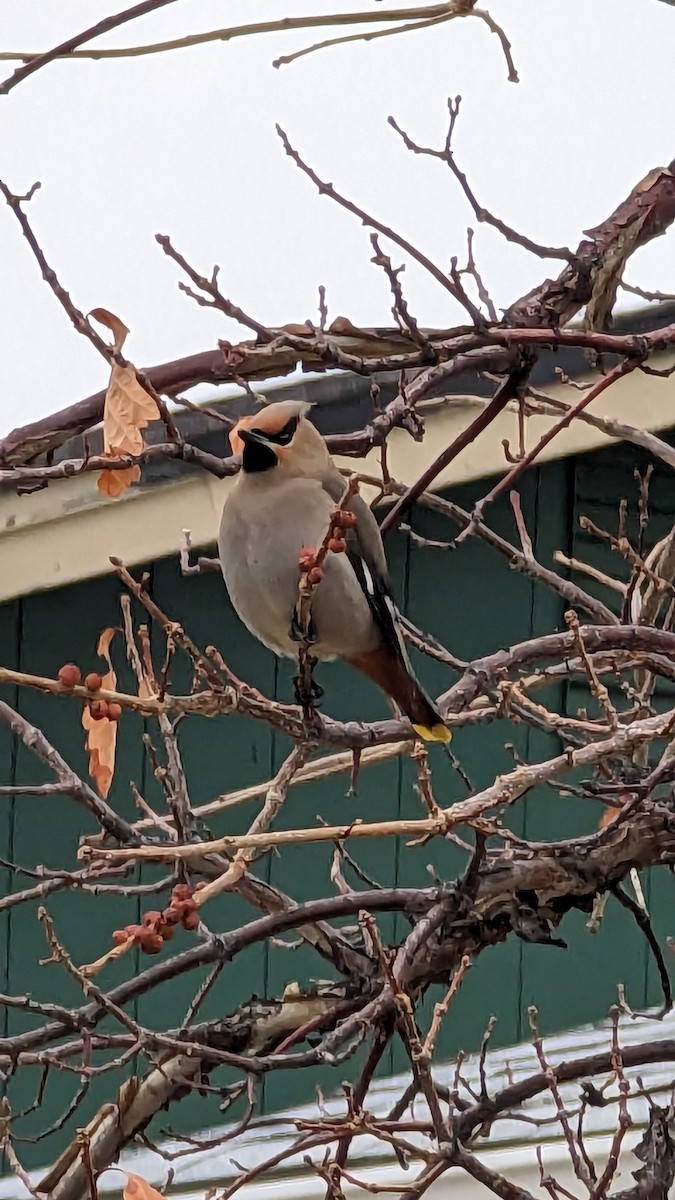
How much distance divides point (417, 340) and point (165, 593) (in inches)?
91.9

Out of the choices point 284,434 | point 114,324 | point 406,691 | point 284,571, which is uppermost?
point 284,434

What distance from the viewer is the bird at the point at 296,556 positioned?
2125 millimetres

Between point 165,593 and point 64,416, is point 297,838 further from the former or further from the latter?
point 165,593

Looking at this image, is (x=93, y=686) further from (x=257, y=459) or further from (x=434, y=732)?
(x=257, y=459)

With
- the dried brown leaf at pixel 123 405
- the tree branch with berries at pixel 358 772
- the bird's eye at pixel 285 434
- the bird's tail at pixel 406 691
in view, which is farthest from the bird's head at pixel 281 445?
the dried brown leaf at pixel 123 405

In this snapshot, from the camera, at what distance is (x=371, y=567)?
2316mm

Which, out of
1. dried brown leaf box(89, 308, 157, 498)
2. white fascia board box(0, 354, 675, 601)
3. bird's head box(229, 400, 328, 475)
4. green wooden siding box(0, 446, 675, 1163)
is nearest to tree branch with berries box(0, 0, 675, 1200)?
dried brown leaf box(89, 308, 157, 498)

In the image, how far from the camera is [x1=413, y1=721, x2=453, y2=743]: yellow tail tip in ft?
6.19

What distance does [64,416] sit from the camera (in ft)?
5.65

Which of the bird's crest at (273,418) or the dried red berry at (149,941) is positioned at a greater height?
the bird's crest at (273,418)

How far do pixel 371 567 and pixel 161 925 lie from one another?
3.87 feet

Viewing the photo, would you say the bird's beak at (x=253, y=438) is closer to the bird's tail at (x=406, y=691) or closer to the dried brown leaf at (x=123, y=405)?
the bird's tail at (x=406, y=691)

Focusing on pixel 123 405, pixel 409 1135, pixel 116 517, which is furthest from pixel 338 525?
pixel 409 1135

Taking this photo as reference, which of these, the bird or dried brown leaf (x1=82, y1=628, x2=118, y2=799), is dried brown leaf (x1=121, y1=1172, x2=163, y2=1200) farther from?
the bird
